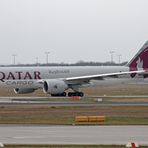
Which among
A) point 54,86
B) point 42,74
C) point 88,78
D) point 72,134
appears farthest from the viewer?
point 42,74

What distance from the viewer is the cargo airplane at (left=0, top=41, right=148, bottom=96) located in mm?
73062

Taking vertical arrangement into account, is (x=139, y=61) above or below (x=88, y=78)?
above

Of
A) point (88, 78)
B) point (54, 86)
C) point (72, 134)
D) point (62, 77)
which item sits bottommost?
point (72, 134)

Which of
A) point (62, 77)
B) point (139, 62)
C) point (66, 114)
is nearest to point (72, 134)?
point (66, 114)

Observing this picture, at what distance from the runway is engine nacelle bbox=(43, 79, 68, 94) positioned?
3598cm

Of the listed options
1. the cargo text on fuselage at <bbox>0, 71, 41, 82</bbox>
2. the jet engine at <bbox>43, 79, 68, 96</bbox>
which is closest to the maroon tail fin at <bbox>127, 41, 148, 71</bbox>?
the jet engine at <bbox>43, 79, 68, 96</bbox>

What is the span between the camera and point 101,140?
27.2 metres

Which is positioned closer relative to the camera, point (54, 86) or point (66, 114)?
point (66, 114)

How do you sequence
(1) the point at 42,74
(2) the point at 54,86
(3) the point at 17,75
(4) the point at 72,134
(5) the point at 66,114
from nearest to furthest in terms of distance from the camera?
(4) the point at 72,134 < (5) the point at 66,114 < (2) the point at 54,86 < (3) the point at 17,75 < (1) the point at 42,74

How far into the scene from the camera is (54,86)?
234 ft

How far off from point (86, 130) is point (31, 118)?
8947mm

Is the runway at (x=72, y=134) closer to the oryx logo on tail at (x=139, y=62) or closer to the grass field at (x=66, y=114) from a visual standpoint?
the grass field at (x=66, y=114)

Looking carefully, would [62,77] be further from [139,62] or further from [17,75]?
[139,62]

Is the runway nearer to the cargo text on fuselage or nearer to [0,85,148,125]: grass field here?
[0,85,148,125]: grass field
